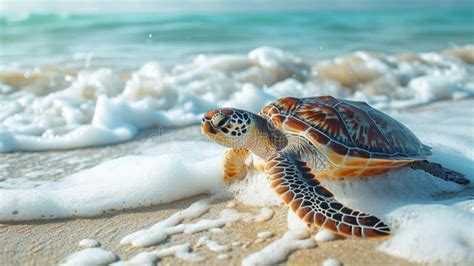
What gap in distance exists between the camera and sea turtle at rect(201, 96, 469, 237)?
8.50 ft

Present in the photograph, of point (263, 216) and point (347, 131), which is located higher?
point (347, 131)

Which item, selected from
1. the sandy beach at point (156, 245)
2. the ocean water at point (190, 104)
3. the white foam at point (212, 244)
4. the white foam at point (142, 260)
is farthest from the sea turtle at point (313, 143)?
the white foam at point (142, 260)

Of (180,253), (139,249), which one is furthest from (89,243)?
(180,253)

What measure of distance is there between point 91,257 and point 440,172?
2037 mm

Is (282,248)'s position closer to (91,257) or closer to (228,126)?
(228,126)

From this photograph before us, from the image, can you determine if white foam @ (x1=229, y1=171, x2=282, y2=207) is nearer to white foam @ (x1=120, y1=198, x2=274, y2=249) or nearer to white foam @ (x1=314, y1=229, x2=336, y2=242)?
white foam @ (x1=120, y1=198, x2=274, y2=249)

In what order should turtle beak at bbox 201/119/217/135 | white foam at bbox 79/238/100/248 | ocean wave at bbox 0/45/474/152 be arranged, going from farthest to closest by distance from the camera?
ocean wave at bbox 0/45/474/152 → turtle beak at bbox 201/119/217/135 → white foam at bbox 79/238/100/248

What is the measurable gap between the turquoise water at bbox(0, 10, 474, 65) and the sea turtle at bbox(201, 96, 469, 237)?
18.0ft

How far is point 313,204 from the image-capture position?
2.31m

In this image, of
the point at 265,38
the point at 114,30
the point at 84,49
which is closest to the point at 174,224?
the point at 84,49

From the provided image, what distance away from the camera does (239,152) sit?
9.87 feet

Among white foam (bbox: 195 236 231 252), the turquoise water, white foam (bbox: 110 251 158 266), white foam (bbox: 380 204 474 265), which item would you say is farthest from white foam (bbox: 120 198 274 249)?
the turquoise water

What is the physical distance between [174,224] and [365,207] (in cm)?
100

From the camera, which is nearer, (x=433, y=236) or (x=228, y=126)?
(x=433, y=236)
